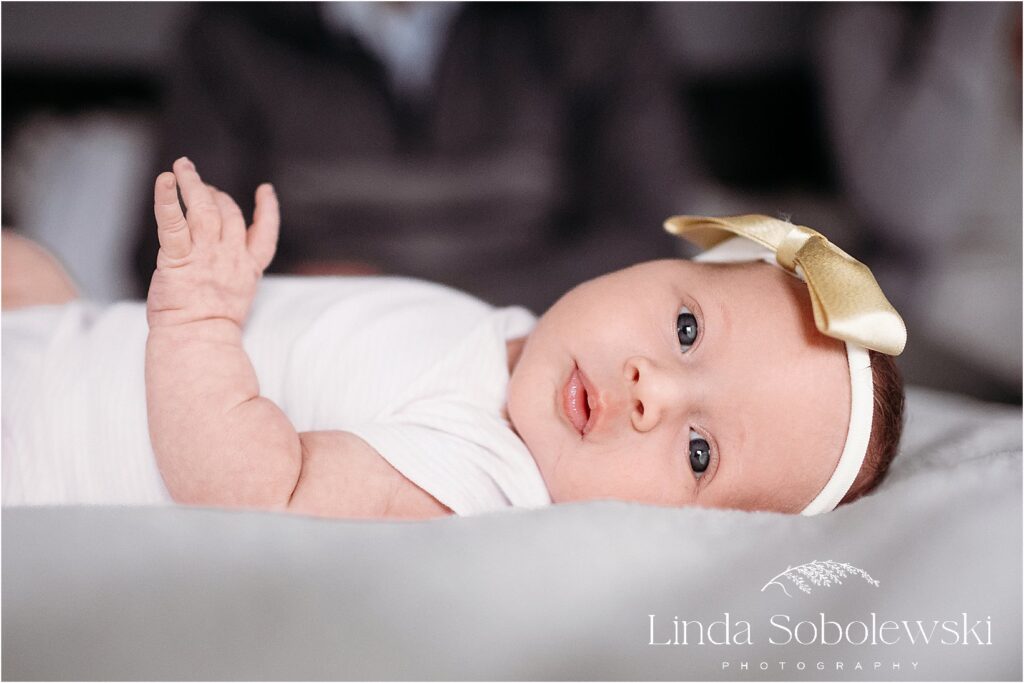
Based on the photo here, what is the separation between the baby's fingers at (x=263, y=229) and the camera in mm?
892

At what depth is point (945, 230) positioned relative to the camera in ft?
6.44

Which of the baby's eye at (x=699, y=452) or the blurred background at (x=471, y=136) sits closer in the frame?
the baby's eye at (x=699, y=452)

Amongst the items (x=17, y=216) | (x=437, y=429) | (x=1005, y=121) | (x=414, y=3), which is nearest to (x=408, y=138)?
(x=414, y=3)

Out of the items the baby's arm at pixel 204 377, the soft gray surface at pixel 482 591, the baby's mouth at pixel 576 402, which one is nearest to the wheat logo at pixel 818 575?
the soft gray surface at pixel 482 591

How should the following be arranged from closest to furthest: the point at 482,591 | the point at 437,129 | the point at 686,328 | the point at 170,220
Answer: the point at 482,591 < the point at 170,220 < the point at 686,328 < the point at 437,129

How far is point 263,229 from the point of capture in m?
0.90

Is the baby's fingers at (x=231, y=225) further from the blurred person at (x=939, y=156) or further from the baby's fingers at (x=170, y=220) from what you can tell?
the blurred person at (x=939, y=156)

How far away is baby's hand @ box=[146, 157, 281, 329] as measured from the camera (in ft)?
2.59

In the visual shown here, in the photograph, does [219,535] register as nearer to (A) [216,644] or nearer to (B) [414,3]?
(A) [216,644]

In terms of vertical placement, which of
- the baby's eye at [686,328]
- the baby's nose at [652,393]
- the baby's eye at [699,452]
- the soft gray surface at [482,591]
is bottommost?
the soft gray surface at [482,591]

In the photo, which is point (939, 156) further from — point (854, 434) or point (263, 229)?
point (263, 229)

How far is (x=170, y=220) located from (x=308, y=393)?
0.26 meters

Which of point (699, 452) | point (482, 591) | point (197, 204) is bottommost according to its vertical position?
point (482, 591)

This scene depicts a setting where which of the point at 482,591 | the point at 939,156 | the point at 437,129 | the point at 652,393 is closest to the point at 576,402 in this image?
the point at 652,393
